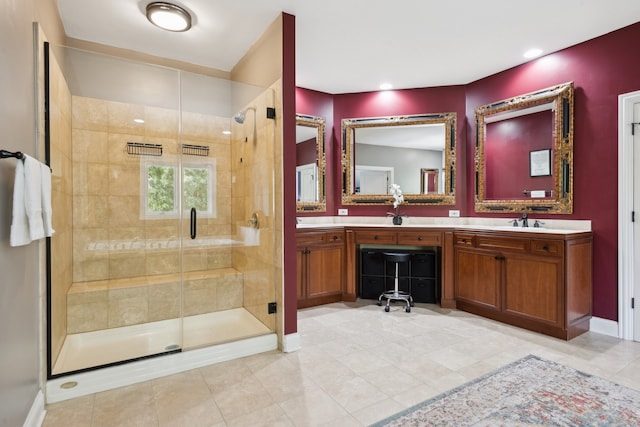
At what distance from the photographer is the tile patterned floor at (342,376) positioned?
1841mm

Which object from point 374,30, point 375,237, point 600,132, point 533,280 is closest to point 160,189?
point 375,237

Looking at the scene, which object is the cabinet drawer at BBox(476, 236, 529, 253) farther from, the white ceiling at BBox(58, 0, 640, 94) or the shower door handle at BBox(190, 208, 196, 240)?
the shower door handle at BBox(190, 208, 196, 240)

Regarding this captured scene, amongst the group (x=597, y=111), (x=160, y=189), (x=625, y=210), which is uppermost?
(x=597, y=111)

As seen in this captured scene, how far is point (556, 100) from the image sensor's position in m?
3.28

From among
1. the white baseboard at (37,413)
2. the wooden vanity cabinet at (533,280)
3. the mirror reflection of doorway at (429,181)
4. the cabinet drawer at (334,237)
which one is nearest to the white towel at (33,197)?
Result: the white baseboard at (37,413)

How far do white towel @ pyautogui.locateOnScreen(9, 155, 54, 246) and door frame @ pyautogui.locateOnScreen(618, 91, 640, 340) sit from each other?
4.14 meters

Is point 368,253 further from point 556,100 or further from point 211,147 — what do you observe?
point 556,100

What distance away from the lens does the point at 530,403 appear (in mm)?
1938

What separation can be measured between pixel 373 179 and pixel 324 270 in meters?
1.36

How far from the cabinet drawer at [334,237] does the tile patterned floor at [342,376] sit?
0.94m

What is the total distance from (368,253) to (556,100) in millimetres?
2482

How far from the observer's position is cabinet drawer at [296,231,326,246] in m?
3.63

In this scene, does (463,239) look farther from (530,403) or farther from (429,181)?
(530,403)

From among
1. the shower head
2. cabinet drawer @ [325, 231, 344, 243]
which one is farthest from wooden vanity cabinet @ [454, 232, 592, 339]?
the shower head
